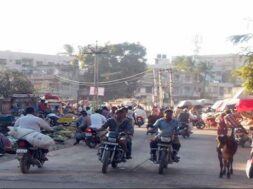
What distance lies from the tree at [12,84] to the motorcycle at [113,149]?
92.6 ft

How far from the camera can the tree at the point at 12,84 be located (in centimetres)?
4044

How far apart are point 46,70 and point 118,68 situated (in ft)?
49.8

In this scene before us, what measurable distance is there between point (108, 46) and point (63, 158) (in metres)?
55.5

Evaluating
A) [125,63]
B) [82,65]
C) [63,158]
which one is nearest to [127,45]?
[125,63]

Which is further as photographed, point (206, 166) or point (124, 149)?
point (206, 166)

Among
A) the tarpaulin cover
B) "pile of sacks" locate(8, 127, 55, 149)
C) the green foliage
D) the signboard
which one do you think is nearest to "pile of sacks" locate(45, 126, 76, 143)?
"pile of sacks" locate(8, 127, 55, 149)

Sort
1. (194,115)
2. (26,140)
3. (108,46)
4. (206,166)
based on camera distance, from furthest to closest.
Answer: (108,46) < (194,115) < (206,166) < (26,140)

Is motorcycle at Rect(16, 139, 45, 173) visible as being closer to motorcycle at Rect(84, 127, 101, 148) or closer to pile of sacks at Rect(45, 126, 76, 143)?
motorcycle at Rect(84, 127, 101, 148)

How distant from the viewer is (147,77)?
85875 mm

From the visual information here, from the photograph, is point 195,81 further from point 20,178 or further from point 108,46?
Result: point 20,178

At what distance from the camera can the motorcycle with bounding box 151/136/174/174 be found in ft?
40.5

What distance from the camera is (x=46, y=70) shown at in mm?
79938

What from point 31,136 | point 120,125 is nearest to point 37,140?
point 31,136

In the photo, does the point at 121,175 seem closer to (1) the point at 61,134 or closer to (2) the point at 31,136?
(2) the point at 31,136
